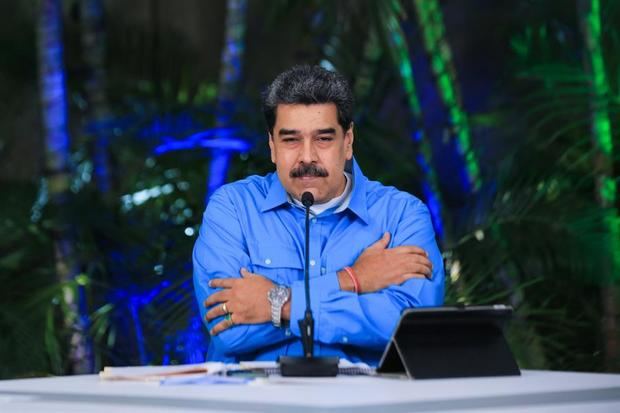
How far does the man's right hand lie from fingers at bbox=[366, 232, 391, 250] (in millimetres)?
42

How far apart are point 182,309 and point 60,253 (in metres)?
0.85

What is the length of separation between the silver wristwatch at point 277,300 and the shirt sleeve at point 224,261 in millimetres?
42

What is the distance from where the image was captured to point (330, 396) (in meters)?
1.73

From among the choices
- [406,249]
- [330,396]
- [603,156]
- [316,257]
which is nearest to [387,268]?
[406,249]

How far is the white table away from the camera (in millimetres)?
1727

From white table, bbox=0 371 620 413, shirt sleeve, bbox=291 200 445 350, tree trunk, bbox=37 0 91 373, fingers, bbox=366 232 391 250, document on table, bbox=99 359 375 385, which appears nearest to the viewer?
white table, bbox=0 371 620 413

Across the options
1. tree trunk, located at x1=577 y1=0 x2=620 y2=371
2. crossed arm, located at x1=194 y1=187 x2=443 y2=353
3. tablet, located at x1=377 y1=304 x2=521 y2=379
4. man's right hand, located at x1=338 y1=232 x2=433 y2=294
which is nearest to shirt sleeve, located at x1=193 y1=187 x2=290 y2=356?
crossed arm, located at x1=194 y1=187 x2=443 y2=353

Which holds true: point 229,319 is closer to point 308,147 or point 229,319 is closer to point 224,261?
point 224,261

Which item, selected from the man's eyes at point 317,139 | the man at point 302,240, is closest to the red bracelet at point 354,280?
the man at point 302,240

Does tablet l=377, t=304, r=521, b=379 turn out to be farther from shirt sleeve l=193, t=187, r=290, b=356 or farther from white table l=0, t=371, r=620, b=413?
shirt sleeve l=193, t=187, r=290, b=356

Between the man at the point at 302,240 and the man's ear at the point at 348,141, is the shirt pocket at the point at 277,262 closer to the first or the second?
the man at the point at 302,240

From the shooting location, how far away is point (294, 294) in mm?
2609

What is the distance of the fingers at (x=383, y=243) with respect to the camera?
112 inches

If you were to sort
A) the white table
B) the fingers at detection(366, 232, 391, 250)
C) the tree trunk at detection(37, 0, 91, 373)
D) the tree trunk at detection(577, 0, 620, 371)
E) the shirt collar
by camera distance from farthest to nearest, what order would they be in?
the tree trunk at detection(37, 0, 91, 373) < the tree trunk at detection(577, 0, 620, 371) < the shirt collar < the fingers at detection(366, 232, 391, 250) < the white table
